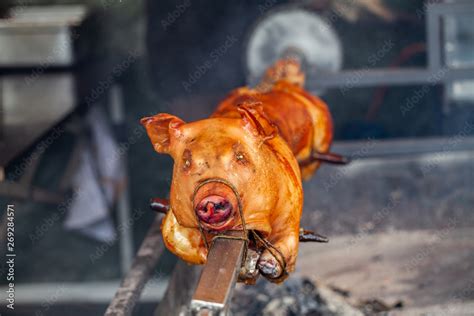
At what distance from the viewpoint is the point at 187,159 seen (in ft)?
10.0

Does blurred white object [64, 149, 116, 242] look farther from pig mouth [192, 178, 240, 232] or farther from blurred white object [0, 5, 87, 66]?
pig mouth [192, 178, 240, 232]

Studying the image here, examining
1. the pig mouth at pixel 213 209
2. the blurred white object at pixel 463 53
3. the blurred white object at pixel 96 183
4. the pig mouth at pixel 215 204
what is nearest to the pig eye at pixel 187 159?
the pig mouth at pixel 215 204

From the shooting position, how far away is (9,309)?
7.33 meters

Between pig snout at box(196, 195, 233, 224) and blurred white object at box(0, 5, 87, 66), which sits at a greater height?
pig snout at box(196, 195, 233, 224)

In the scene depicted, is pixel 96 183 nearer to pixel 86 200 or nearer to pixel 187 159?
pixel 86 200

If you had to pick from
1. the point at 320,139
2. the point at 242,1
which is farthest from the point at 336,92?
the point at 320,139

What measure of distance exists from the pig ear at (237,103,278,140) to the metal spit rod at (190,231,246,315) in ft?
1.65

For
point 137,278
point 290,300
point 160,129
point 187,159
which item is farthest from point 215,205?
point 290,300

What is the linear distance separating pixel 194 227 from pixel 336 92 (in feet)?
21.9

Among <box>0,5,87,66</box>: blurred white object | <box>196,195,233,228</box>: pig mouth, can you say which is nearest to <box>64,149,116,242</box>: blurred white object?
<box>0,5,87,66</box>: blurred white object

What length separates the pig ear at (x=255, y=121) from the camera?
3.22m

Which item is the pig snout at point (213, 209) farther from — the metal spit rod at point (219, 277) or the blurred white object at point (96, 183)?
the blurred white object at point (96, 183)

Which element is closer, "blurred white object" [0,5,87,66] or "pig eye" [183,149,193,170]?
"pig eye" [183,149,193,170]

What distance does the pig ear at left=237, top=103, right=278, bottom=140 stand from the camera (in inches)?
127
